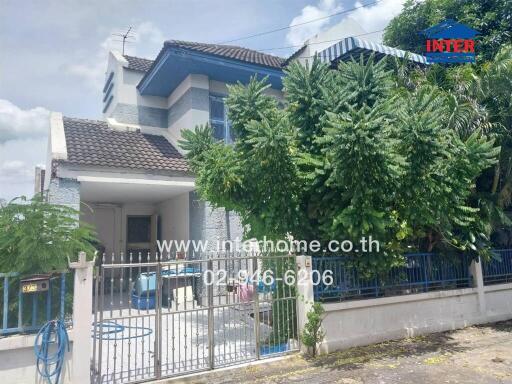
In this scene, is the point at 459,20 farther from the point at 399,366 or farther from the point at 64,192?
the point at 64,192

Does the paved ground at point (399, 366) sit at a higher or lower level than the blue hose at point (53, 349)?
lower

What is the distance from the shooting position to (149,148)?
Result: 34.6ft

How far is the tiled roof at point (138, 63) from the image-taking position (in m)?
12.8

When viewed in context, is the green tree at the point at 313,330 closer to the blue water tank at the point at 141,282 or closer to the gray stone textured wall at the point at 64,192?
the blue water tank at the point at 141,282

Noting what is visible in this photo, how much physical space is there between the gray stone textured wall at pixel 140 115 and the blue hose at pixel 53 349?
28.1 ft

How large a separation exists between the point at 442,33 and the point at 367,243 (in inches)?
376

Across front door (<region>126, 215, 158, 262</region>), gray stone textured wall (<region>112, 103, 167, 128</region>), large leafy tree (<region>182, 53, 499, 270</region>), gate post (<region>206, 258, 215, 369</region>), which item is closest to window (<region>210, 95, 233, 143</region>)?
gray stone textured wall (<region>112, 103, 167, 128</region>)

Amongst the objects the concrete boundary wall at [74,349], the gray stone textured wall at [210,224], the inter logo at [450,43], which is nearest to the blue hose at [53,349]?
the concrete boundary wall at [74,349]

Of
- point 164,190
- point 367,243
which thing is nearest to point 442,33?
point 367,243

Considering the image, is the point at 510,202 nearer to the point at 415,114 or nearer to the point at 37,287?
the point at 415,114

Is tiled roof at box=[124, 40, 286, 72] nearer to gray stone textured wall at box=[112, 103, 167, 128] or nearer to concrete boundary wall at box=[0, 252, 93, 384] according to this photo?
gray stone textured wall at box=[112, 103, 167, 128]

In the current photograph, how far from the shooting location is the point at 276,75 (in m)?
11.1

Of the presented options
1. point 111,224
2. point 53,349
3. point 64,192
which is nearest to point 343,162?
point 53,349

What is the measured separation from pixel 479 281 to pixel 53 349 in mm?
8809
